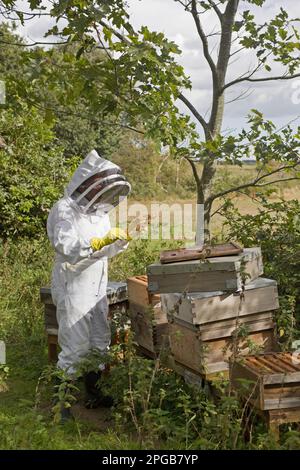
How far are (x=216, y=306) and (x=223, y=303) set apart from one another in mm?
58

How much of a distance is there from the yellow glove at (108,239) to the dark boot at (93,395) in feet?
3.23

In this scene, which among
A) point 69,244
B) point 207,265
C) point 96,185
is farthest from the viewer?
point 96,185

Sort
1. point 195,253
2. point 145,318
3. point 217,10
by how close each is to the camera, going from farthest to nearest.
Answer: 1. point 217,10
2. point 145,318
3. point 195,253

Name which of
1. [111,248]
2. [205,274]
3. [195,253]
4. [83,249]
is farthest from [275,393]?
[83,249]

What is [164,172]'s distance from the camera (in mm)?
19266

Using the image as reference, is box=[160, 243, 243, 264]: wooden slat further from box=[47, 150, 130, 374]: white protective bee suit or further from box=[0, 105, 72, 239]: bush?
box=[0, 105, 72, 239]: bush

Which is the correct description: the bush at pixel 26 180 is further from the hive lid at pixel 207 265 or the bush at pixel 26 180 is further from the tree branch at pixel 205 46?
the hive lid at pixel 207 265

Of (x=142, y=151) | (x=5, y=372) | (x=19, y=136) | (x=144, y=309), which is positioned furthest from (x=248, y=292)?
(x=142, y=151)

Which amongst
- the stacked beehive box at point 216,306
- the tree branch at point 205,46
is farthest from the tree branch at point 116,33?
the stacked beehive box at point 216,306

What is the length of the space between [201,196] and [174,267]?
2023 millimetres

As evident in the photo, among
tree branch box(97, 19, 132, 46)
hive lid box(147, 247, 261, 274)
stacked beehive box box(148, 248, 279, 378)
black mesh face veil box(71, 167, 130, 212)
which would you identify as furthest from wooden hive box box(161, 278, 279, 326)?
tree branch box(97, 19, 132, 46)

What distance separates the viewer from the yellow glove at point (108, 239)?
177 inches

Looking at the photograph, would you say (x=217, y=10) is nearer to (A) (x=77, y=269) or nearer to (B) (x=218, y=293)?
(A) (x=77, y=269)

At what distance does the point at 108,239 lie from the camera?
14.7 feet
